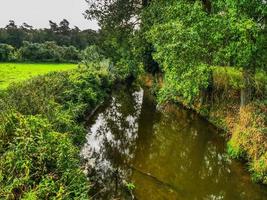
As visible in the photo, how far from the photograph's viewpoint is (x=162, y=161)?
1480cm

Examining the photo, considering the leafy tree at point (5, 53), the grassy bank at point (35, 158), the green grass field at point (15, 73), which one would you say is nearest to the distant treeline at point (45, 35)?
the leafy tree at point (5, 53)

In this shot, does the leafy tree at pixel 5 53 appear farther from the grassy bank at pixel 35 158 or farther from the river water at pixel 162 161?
the grassy bank at pixel 35 158

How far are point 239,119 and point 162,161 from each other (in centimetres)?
456

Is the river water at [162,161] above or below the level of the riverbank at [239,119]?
below

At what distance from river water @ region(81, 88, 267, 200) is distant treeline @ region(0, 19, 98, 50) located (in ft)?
178

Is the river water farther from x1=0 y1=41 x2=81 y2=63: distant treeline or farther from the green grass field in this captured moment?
x1=0 y1=41 x2=81 y2=63: distant treeline

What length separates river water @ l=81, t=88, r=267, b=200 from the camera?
12000 mm

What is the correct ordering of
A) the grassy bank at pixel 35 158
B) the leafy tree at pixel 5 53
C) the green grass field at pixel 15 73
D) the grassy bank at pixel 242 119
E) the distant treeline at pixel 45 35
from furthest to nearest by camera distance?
1. the distant treeline at pixel 45 35
2. the leafy tree at pixel 5 53
3. the green grass field at pixel 15 73
4. the grassy bank at pixel 242 119
5. the grassy bank at pixel 35 158

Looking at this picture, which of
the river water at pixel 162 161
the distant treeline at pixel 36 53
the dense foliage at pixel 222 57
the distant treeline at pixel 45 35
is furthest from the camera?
the distant treeline at pixel 45 35

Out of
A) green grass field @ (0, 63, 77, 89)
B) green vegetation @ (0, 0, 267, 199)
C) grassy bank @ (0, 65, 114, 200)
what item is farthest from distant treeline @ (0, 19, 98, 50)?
grassy bank @ (0, 65, 114, 200)

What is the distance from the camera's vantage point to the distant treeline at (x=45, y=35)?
71688mm

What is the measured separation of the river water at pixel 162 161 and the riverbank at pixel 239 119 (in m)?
0.50

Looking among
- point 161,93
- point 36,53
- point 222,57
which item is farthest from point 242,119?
point 36,53

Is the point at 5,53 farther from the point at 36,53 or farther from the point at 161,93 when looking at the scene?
the point at 161,93
